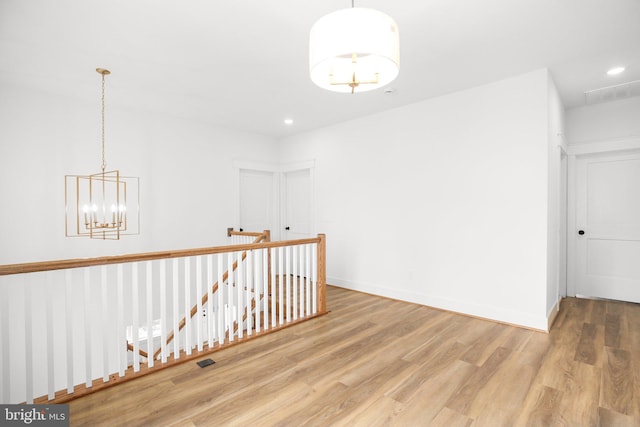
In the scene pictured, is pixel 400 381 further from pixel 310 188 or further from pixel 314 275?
pixel 310 188

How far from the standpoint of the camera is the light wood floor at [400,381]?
1.93 meters

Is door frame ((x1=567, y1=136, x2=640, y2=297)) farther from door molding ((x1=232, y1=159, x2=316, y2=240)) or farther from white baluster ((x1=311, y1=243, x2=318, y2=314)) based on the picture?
door molding ((x1=232, y1=159, x2=316, y2=240))

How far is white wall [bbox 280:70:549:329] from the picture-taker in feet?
11.0

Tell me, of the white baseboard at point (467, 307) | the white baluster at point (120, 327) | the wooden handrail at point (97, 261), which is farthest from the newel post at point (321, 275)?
the white baluster at point (120, 327)

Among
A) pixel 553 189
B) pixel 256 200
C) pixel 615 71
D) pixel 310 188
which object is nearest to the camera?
pixel 615 71

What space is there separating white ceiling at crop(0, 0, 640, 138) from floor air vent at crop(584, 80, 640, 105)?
0.11m

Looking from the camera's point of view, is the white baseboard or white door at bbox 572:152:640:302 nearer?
the white baseboard

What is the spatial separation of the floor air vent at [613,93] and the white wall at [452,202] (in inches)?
46.9

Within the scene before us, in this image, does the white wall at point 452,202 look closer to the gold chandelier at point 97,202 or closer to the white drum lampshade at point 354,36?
the white drum lampshade at point 354,36

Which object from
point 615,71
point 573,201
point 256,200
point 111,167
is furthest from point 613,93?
point 111,167

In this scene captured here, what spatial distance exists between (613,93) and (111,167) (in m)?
6.61

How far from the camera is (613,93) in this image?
383cm

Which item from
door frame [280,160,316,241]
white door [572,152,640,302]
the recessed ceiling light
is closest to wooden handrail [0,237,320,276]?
door frame [280,160,316,241]

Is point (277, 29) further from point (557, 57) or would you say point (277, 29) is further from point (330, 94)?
point (557, 57)
